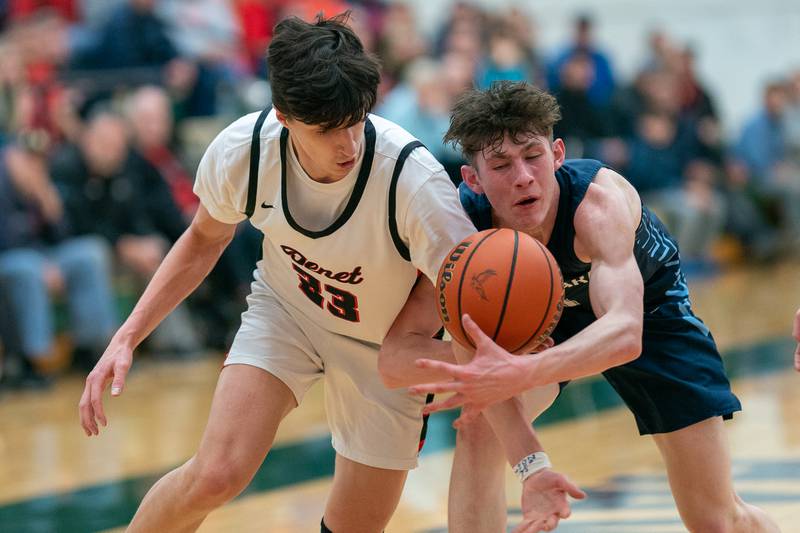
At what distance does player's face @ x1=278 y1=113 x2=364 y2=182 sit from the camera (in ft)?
11.5

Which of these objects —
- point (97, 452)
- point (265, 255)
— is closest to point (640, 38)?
point (97, 452)

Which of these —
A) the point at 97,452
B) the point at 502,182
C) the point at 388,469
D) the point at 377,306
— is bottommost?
the point at 97,452

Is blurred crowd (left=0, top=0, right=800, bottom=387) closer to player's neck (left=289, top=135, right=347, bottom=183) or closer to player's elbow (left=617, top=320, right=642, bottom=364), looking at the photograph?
player's neck (left=289, top=135, right=347, bottom=183)

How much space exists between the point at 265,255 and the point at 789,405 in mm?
4402

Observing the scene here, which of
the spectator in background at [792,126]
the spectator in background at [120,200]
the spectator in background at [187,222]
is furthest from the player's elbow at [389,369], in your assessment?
the spectator in background at [792,126]

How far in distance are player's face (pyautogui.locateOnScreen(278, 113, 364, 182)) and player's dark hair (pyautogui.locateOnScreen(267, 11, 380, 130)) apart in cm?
5

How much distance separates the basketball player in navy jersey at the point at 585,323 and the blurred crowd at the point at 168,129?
10.6ft

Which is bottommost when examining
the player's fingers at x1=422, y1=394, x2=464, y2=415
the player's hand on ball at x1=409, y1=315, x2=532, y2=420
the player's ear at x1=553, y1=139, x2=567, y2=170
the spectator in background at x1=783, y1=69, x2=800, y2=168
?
the spectator in background at x1=783, y1=69, x2=800, y2=168

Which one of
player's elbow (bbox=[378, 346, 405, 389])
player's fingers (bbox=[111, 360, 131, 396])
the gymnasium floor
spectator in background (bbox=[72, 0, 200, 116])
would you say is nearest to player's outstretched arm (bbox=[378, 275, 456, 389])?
player's elbow (bbox=[378, 346, 405, 389])

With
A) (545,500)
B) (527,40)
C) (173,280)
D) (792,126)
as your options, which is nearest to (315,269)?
(173,280)

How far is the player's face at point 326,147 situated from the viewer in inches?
137

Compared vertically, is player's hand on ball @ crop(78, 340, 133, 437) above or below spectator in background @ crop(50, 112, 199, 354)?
above

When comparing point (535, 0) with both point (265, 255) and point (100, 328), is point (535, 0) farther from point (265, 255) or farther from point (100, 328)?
point (265, 255)

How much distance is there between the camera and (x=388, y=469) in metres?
3.96
